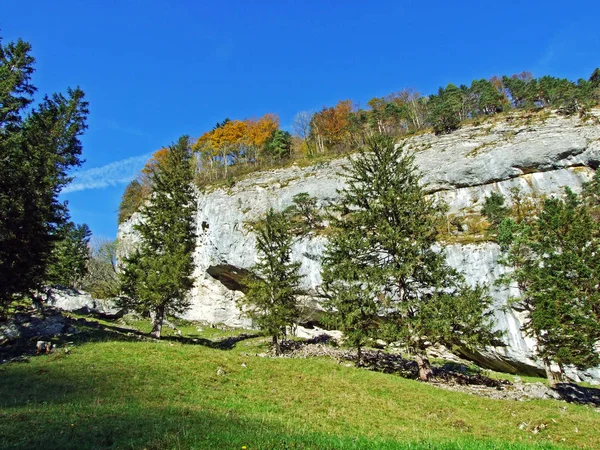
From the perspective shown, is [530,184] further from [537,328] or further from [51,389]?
[51,389]

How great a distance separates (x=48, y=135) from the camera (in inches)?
1006

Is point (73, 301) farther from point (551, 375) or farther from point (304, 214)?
point (551, 375)

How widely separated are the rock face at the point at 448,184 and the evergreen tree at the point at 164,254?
12.6 meters

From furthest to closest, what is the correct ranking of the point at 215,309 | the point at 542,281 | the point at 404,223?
the point at 215,309 < the point at 542,281 < the point at 404,223

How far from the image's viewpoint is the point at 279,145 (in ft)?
212

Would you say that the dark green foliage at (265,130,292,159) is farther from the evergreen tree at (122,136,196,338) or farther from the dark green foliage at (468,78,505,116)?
the dark green foliage at (468,78,505,116)

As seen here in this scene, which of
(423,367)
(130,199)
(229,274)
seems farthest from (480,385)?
(130,199)

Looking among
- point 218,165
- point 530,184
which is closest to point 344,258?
point 530,184

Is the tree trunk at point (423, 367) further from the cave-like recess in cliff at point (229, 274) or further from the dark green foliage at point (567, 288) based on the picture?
the cave-like recess in cliff at point (229, 274)

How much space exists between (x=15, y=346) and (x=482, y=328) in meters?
23.2

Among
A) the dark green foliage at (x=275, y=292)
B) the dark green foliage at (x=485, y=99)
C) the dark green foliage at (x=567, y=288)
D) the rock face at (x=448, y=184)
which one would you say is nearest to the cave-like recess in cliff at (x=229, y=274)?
the rock face at (x=448, y=184)

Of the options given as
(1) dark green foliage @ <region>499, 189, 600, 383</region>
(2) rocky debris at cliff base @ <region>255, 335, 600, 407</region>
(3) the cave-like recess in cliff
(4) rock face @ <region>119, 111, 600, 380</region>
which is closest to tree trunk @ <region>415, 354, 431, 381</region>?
(2) rocky debris at cliff base @ <region>255, 335, 600, 407</region>

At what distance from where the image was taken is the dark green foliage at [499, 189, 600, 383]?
19.8m

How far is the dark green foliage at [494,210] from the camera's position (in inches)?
1458
